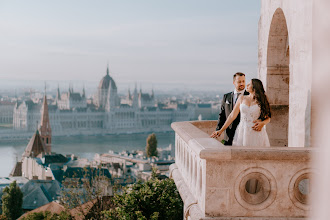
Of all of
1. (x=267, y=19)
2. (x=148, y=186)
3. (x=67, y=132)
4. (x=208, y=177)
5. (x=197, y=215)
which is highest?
(x=267, y=19)

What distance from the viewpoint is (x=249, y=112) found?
1615mm

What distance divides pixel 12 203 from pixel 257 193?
10828 millimetres

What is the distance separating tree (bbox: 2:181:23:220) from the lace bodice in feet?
33.8

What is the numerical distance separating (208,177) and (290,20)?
2.45 feet

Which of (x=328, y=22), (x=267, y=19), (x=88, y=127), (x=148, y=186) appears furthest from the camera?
(x=88, y=127)

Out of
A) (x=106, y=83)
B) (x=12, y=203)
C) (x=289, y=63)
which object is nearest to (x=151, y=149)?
(x=12, y=203)

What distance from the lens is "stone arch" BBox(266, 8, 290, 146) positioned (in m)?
2.26

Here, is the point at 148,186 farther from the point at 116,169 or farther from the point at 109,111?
the point at 109,111

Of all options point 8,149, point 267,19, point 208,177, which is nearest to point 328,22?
point 208,177

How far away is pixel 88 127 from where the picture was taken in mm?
45062

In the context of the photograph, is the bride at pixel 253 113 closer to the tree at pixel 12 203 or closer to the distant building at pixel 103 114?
the tree at pixel 12 203

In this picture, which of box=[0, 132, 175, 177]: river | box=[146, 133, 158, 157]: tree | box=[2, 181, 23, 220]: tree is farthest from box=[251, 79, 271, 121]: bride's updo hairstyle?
box=[146, 133, 158, 157]: tree

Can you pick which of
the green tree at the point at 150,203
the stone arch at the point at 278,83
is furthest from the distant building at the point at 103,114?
the stone arch at the point at 278,83

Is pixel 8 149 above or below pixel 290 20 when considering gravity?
below
